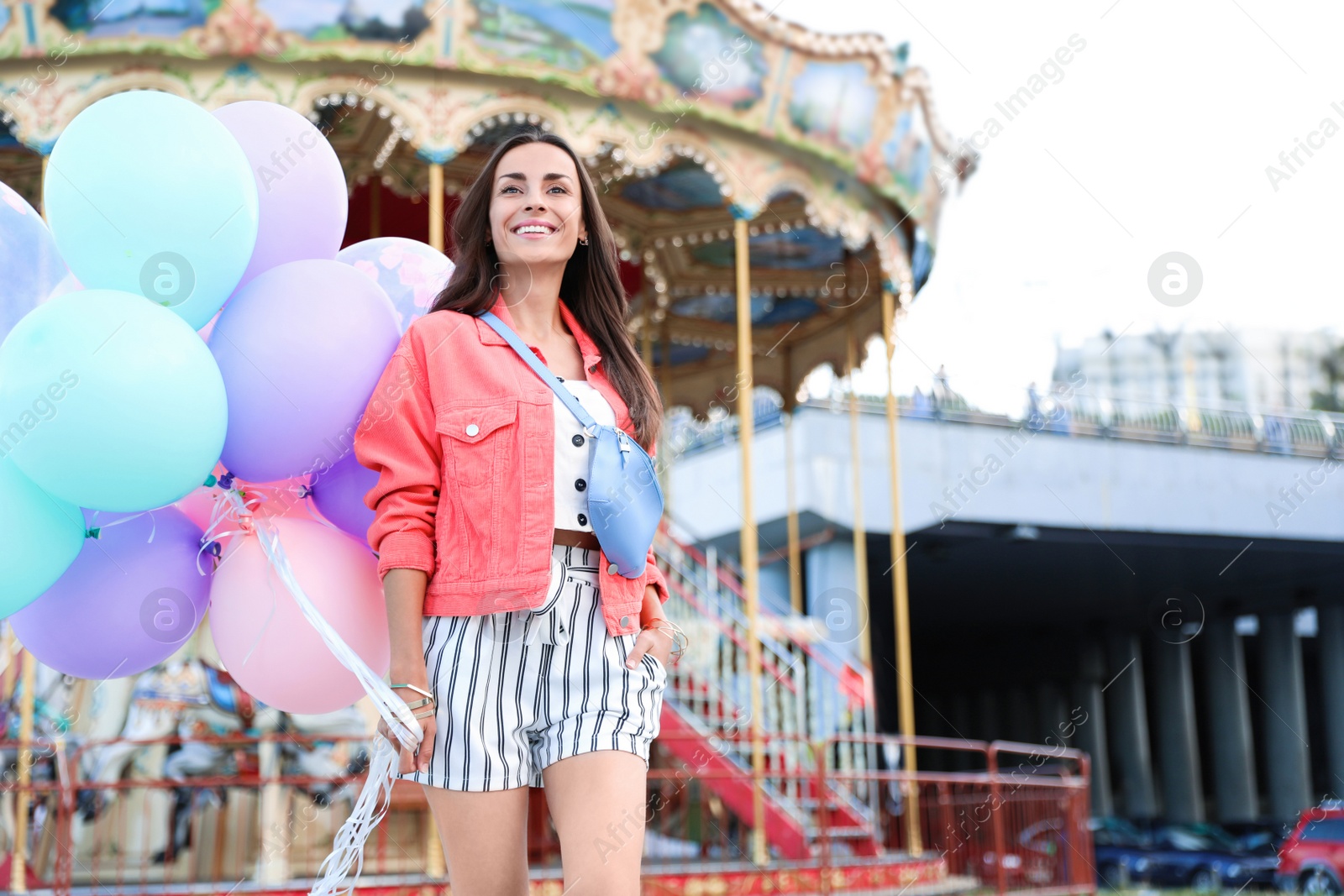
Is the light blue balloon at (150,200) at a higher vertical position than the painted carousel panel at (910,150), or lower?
lower

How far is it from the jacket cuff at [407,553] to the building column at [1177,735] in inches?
867

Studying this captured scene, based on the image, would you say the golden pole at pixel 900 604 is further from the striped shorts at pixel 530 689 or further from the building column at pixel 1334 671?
the building column at pixel 1334 671

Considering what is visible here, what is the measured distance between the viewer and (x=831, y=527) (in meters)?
16.8

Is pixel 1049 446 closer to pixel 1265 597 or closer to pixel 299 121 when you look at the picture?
pixel 1265 597

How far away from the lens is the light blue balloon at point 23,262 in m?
2.30

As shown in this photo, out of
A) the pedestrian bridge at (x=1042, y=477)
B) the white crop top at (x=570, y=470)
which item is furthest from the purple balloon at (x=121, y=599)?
the pedestrian bridge at (x=1042, y=477)

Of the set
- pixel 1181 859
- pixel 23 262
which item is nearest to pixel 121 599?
pixel 23 262

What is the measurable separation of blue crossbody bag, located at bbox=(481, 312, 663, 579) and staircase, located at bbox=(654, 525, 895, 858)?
450 centimetres

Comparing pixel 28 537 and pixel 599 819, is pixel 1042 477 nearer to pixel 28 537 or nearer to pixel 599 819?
pixel 599 819

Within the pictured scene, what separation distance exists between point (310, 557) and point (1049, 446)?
16970 millimetres

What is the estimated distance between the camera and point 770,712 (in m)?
10.1

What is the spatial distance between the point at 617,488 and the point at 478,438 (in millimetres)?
240

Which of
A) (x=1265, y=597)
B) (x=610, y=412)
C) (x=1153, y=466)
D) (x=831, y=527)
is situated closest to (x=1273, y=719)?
(x=1265, y=597)

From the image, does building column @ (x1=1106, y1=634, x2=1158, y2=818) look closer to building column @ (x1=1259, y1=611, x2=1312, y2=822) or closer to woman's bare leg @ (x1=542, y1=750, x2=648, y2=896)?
building column @ (x1=1259, y1=611, x2=1312, y2=822)
